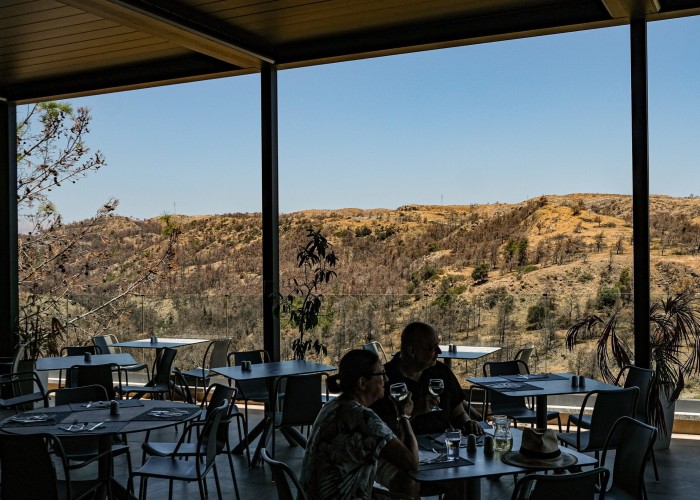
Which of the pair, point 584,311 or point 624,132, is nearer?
point 584,311

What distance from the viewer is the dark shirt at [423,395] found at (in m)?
4.11

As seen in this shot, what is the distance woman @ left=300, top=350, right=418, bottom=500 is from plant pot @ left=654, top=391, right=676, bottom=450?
4.08m

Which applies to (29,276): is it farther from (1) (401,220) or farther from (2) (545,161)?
(2) (545,161)

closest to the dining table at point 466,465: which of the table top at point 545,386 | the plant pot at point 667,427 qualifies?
the table top at point 545,386

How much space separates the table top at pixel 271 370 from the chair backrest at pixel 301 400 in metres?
0.37

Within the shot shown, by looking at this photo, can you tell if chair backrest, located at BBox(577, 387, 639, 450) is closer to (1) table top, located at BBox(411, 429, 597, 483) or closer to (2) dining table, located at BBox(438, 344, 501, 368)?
(1) table top, located at BBox(411, 429, 597, 483)

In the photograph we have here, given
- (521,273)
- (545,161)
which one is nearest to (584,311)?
(521,273)

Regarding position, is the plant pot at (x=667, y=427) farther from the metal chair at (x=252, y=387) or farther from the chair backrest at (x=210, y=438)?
the chair backrest at (x=210, y=438)

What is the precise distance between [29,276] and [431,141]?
7621mm

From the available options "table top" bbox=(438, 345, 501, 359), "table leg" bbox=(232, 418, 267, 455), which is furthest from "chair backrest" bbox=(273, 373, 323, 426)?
"table top" bbox=(438, 345, 501, 359)

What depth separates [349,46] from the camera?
7.57m

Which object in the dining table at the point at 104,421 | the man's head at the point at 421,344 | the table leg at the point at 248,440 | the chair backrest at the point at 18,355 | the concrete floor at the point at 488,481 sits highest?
the man's head at the point at 421,344

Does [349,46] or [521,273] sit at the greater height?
[349,46]

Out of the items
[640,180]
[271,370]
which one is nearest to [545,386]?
[640,180]
